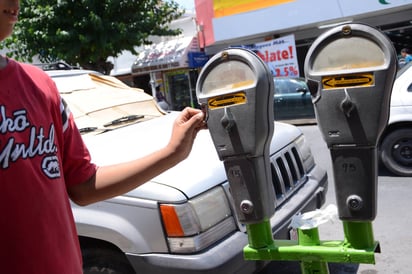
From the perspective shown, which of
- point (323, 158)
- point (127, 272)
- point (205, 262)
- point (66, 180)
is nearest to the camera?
point (66, 180)

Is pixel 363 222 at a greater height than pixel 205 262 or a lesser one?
greater

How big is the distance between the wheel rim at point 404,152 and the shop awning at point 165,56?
463 inches

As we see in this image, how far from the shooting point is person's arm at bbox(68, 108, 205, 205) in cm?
157

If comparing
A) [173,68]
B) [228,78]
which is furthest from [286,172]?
[173,68]

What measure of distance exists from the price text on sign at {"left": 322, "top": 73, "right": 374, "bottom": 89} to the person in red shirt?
16.9 inches

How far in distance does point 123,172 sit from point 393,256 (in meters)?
2.88

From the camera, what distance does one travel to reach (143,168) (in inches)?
63.2

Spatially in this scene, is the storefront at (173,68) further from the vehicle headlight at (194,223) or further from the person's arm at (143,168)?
the person's arm at (143,168)

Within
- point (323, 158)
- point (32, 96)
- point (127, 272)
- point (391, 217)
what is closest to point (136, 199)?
point (127, 272)

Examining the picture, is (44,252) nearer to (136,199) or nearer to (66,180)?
(66,180)

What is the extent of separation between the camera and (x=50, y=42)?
13289mm

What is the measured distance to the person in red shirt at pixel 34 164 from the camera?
1.23m

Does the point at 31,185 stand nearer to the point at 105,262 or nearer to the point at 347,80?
the point at 347,80

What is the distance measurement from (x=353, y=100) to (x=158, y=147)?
173 cm
